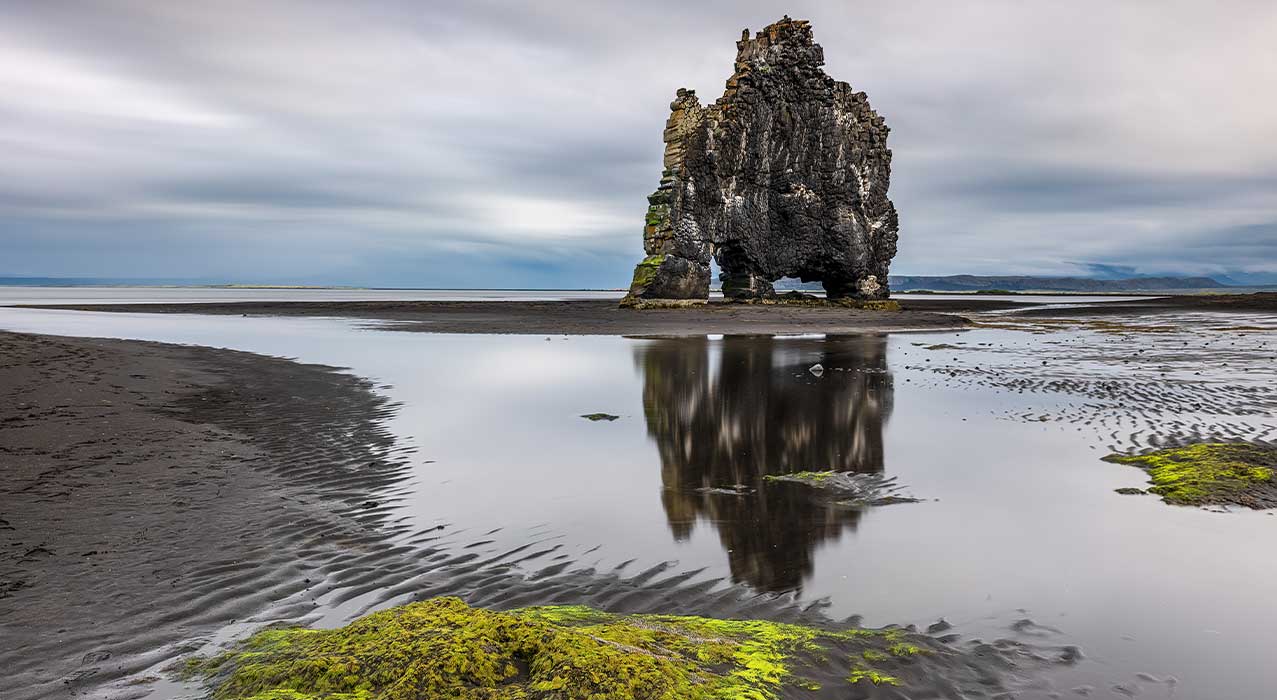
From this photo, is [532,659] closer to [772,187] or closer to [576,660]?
[576,660]

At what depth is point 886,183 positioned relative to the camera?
66.7 meters

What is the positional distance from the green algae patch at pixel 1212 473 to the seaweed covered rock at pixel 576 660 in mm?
5893

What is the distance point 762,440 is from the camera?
41.4 feet

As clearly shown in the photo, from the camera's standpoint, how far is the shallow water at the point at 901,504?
19.0 ft

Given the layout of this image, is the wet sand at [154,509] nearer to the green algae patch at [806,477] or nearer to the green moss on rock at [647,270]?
the green algae patch at [806,477]

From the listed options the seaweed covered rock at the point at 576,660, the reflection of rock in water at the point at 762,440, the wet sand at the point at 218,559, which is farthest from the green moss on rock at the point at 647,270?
the seaweed covered rock at the point at 576,660

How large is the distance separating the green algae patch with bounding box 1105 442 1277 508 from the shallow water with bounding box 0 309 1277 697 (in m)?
0.43

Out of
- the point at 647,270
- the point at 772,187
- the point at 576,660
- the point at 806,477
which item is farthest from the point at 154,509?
the point at 772,187

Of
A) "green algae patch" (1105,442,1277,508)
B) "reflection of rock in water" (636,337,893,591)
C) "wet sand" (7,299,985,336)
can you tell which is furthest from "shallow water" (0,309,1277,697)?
"wet sand" (7,299,985,336)

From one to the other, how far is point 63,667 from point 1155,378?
24.2 metres

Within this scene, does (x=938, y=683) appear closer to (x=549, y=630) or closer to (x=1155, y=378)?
(x=549, y=630)

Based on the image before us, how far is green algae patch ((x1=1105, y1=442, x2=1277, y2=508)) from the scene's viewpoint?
349 inches

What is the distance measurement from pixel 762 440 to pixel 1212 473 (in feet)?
20.4

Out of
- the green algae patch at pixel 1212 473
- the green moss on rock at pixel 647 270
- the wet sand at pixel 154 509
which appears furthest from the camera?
the green moss on rock at pixel 647 270
